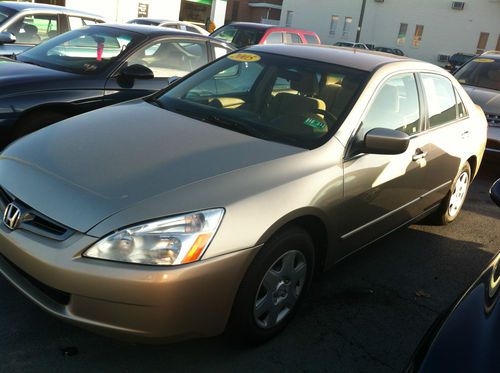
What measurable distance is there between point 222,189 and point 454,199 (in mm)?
3200

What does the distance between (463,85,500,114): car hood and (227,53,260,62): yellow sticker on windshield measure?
15.3ft

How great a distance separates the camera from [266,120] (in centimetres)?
342

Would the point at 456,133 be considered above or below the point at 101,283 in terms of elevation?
above

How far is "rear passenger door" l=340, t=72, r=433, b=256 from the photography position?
10.6ft

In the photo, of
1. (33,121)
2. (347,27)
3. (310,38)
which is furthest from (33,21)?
(347,27)

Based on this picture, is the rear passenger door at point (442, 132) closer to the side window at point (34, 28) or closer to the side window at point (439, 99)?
the side window at point (439, 99)

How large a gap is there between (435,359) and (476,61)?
8396mm

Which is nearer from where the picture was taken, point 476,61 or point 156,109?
point 156,109

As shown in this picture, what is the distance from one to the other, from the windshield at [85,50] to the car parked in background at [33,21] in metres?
1.40

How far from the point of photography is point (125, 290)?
2254 millimetres

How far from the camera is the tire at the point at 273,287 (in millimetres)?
2607

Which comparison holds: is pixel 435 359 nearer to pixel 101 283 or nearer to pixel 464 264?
pixel 101 283

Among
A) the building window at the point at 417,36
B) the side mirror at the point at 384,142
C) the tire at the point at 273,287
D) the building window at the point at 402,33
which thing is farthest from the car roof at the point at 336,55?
the building window at the point at 402,33

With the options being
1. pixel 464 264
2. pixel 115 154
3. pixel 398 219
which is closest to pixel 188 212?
pixel 115 154
